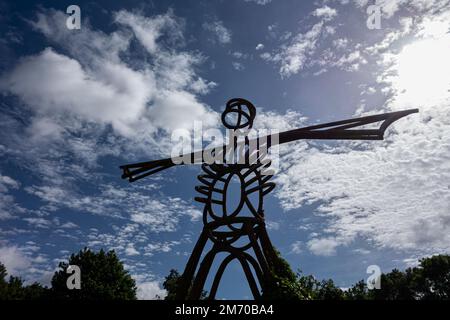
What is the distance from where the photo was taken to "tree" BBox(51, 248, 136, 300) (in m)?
31.7

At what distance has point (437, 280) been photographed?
1618 inches

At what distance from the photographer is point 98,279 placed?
110 ft

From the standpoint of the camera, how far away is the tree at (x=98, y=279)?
3170 centimetres

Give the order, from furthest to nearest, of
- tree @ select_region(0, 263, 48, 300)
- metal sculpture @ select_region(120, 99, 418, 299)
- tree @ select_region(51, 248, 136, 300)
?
tree @ select_region(0, 263, 48, 300) → tree @ select_region(51, 248, 136, 300) → metal sculpture @ select_region(120, 99, 418, 299)

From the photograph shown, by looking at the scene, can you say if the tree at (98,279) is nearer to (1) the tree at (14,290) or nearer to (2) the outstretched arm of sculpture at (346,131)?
(1) the tree at (14,290)

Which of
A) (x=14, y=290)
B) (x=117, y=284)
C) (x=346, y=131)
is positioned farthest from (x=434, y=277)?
(x=14, y=290)

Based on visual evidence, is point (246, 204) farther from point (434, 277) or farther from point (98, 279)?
point (434, 277)

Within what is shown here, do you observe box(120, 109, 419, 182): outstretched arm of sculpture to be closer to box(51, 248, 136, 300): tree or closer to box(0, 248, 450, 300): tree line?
box(0, 248, 450, 300): tree line

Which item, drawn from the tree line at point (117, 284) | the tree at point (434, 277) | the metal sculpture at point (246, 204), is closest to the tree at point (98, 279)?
the tree line at point (117, 284)

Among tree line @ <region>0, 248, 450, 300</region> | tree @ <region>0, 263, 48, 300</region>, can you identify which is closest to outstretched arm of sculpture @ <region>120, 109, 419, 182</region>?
tree line @ <region>0, 248, 450, 300</region>
